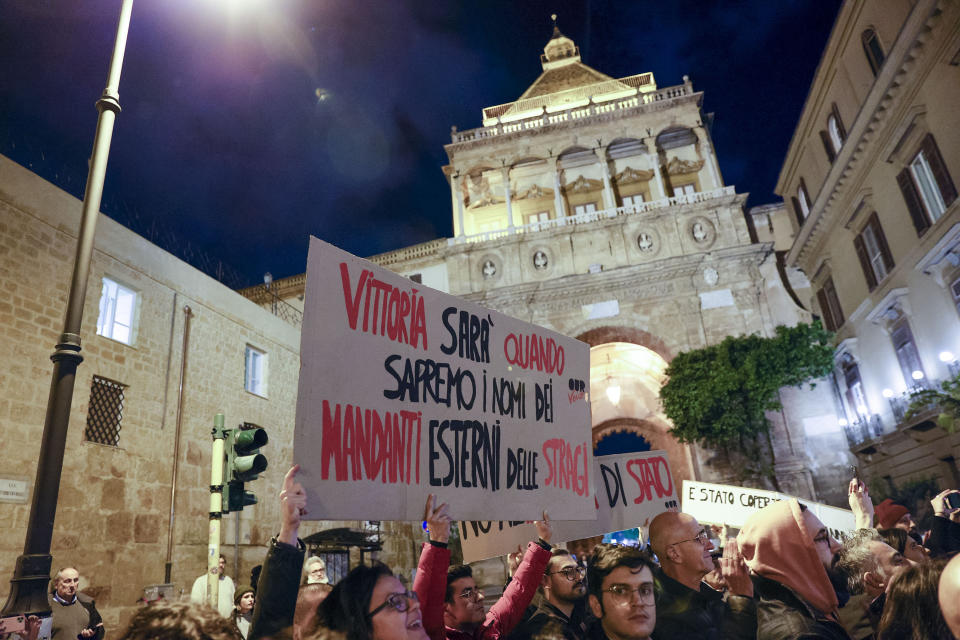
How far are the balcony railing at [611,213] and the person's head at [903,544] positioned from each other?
20.8 m

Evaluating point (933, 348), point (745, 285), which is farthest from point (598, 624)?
point (745, 285)

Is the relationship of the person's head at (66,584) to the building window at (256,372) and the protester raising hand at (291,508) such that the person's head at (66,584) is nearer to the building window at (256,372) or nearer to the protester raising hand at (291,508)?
the protester raising hand at (291,508)

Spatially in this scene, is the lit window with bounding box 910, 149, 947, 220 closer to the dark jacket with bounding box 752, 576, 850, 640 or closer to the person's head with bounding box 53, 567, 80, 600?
the dark jacket with bounding box 752, 576, 850, 640

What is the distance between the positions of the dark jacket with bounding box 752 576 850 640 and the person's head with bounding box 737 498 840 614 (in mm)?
49

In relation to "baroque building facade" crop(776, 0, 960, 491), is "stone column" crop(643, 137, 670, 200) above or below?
above

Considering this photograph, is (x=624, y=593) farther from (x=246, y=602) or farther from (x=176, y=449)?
(x=176, y=449)

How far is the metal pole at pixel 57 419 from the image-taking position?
174 inches

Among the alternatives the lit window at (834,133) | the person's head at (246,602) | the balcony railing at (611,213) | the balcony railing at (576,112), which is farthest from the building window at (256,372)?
the lit window at (834,133)

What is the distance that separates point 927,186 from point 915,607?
16288mm

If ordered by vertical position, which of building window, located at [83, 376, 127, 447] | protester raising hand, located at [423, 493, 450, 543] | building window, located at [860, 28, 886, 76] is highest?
building window, located at [860, 28, 886, 76]

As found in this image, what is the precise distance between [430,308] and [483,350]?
46 cm

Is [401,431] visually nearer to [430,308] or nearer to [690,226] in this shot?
[430,308]

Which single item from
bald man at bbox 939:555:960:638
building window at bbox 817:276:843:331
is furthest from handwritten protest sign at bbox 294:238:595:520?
building window at bbox 817:276:843:331

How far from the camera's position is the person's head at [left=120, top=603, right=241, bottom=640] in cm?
189
